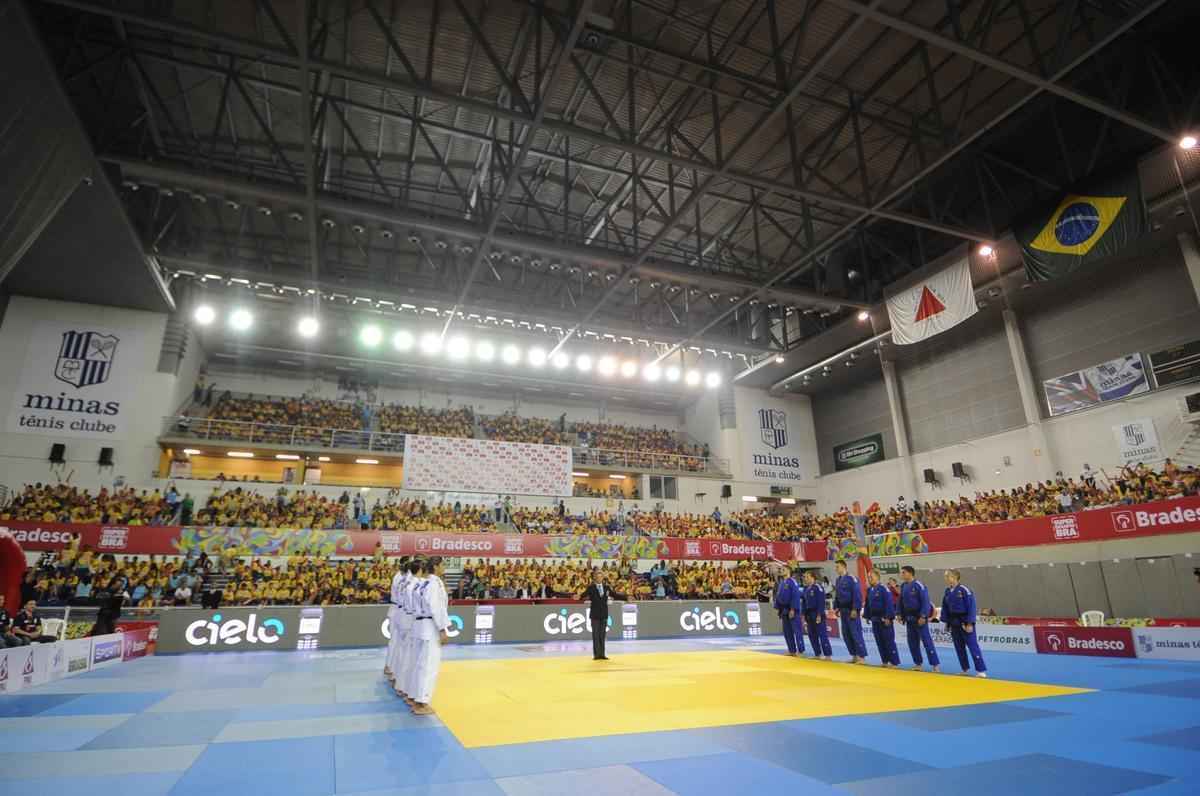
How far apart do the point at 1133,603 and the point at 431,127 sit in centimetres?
2649

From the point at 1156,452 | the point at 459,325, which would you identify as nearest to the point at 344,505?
the point at 459,325

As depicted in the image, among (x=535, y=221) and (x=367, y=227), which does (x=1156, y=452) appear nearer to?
(x=535, y=221)

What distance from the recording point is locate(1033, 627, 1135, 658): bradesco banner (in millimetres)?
13383

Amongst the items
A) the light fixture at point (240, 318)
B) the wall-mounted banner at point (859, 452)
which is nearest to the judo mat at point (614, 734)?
the light fixture at point (240, 318)

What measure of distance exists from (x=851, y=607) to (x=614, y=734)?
879 cm

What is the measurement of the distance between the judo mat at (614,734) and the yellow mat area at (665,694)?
6 centimetres

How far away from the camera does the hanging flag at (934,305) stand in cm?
2050

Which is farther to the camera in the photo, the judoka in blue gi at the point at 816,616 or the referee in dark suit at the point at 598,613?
the judoka in blue gi at the point at 816,616

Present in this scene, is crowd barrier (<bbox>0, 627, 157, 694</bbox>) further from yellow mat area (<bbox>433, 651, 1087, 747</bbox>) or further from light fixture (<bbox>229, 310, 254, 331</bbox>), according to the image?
light fixture (<bbox>229, 310, 254, 331</bbox>)

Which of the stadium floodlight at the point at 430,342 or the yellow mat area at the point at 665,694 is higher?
the stadium floodlight at the point at 430,342

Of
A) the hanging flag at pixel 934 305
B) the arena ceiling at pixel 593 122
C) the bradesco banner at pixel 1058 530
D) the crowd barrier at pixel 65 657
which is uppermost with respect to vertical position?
the arena ceiling at pixel 593 122

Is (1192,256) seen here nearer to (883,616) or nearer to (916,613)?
(916,613)

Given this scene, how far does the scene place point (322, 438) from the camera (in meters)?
29.8

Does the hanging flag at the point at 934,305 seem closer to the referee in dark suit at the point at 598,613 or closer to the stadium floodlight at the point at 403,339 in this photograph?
the referee in dark suit at the point at 598,613
